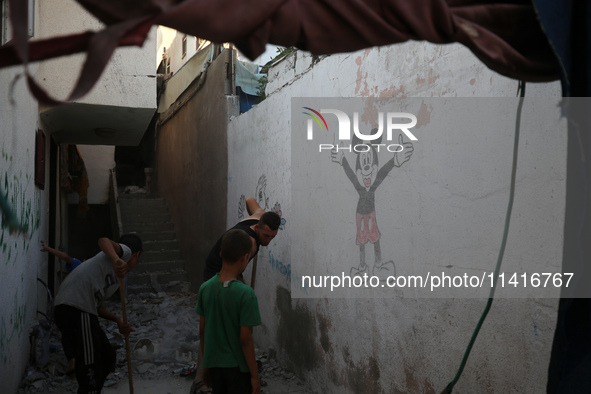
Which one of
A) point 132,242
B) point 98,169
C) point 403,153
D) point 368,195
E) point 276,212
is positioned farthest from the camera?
point 98,169

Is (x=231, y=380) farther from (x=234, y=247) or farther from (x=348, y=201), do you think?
(x=348, y=201)

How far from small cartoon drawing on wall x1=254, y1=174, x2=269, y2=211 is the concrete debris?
5.56 ft

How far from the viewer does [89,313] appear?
408 cm

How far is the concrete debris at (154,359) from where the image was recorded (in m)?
4.86

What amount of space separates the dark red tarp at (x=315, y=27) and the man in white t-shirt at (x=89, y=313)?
10.5 feet

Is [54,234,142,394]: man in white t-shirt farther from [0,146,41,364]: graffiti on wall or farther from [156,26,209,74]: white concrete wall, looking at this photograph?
[156,26,209,74]: white concrete wall

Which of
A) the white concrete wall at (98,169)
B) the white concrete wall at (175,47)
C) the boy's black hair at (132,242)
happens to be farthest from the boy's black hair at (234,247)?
the white concrete wall at (175,47)

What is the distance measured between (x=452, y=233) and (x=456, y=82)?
3.02 ft

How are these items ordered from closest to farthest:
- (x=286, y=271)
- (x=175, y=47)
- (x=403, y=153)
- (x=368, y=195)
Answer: (x=403, y=153) < (x=368, y=195) < (x=286, y=271) < (x=175, y=47)

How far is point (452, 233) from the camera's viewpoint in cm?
298

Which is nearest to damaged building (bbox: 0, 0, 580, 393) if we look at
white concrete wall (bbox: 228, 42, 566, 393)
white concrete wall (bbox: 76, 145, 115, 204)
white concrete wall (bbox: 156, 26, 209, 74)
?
white concrete wall (bbox: 228, 42, 566, 393)

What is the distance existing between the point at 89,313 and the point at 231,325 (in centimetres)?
167

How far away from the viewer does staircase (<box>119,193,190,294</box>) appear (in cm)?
948

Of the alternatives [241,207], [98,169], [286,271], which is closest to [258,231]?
[286,271]
